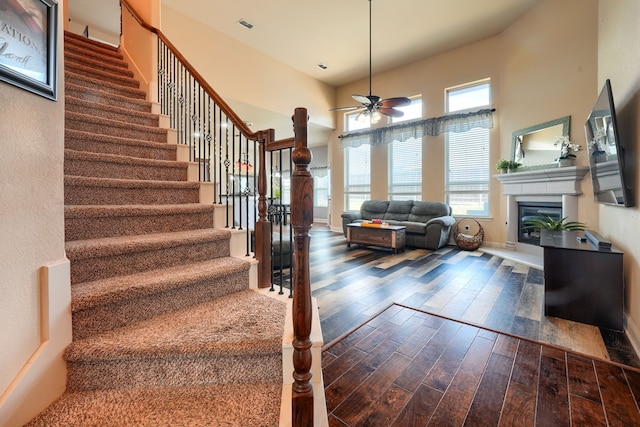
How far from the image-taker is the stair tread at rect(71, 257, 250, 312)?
3.99 ft

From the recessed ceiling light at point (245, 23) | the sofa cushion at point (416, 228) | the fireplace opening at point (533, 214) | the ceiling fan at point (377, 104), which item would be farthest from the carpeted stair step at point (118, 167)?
the fireplace opening at point (533, 214)

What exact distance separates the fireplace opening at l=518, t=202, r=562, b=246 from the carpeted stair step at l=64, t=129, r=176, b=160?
211 inches

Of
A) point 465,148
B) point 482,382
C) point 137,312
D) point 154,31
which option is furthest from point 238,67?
point 482,382

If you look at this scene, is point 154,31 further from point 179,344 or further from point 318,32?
point 179,344

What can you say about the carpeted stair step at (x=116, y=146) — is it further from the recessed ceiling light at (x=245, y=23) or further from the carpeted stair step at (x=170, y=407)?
the recessed ceiling light at (x=245, y=23)

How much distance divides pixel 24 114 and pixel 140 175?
122 cm


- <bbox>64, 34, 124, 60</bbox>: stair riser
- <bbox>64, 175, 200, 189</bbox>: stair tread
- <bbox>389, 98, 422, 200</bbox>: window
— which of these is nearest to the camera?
<bbox>64, 175, 200, 189</bbox>: stair tread

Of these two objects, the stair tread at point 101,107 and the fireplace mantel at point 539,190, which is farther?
the fireplace mantel at point 539,190

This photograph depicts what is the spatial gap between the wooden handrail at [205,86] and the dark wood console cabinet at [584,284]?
2724 millimetres

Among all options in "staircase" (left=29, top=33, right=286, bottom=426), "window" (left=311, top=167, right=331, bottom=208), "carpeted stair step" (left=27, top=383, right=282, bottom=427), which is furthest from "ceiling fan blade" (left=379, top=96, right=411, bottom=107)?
"window" (left=311, top=167, right=331, bottom=208)

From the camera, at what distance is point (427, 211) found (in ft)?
19.0

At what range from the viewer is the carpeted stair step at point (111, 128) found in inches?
87.2

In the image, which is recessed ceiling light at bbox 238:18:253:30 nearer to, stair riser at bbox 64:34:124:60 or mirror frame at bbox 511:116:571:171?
stair riser at bbox 64:34:124:60

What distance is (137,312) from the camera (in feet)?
4.42
